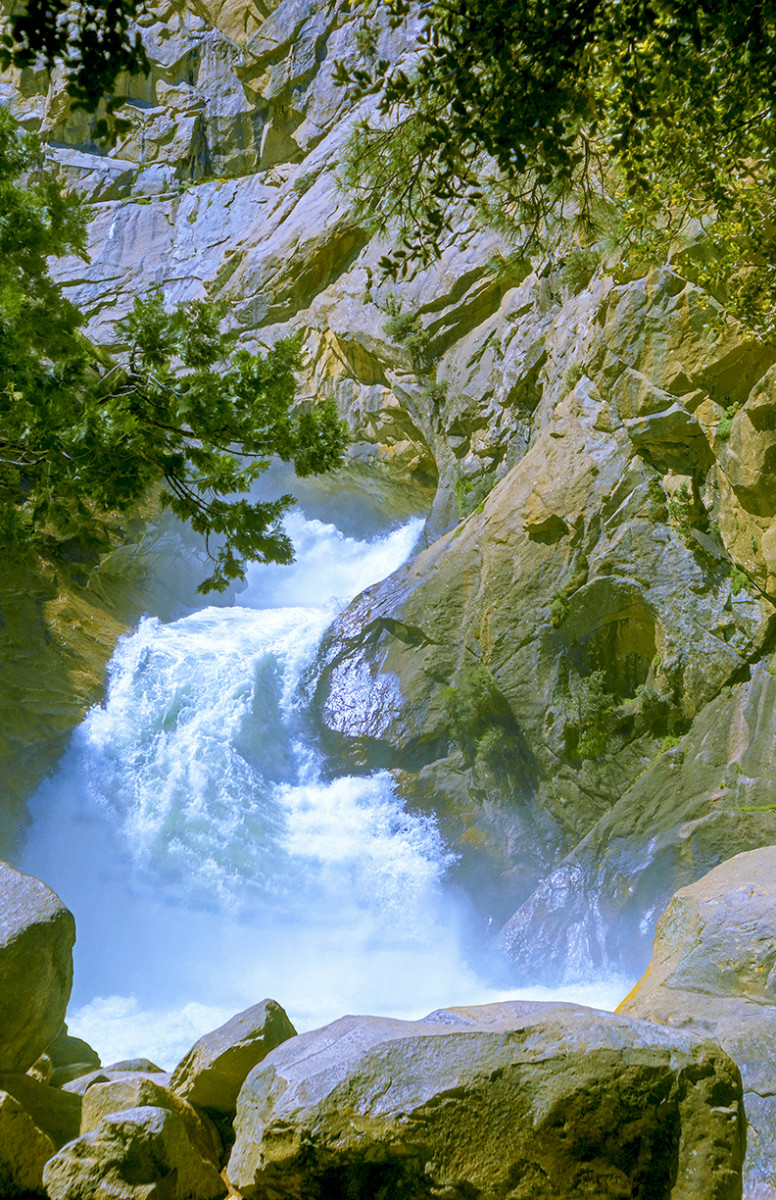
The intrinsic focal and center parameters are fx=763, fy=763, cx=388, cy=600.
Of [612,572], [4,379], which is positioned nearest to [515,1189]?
[4,379]

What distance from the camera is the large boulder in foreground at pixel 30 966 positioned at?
4.42 metres

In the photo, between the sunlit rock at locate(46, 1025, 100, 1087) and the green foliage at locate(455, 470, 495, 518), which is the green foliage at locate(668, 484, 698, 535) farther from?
the sunlit rock at locate(46, 1025, 100, 1087)

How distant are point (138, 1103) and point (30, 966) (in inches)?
41.0

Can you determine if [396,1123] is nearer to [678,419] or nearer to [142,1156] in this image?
[142,1156]

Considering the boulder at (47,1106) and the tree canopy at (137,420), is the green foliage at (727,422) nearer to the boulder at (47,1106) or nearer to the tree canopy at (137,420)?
the tree canopy at (137,420)

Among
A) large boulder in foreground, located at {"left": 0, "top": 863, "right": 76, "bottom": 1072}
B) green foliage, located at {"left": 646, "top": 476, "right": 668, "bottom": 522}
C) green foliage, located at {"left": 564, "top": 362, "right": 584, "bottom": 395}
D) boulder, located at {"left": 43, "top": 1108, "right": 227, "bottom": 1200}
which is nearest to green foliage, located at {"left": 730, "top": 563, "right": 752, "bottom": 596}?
green foliage, located at {"left": 646, "top": 476, "right": 668, "bottom": 522}

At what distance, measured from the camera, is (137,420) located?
5.32 metres

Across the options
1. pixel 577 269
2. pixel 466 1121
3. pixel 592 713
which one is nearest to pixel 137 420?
pixel 466 1121

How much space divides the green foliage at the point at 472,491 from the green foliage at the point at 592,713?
15.2 ft

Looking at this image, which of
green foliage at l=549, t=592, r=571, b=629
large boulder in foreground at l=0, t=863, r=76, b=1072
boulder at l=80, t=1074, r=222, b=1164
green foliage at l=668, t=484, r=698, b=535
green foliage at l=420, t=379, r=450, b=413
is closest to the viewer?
boulder at l=80, t=1074, r=222, b=1164

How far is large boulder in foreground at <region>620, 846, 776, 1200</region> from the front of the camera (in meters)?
3.49

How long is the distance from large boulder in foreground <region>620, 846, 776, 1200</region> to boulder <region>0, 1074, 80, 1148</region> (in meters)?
3.46

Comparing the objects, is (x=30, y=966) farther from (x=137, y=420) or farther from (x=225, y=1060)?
(x=137, y=420)

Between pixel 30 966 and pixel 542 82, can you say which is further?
pixel 30 966
